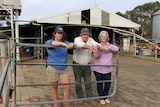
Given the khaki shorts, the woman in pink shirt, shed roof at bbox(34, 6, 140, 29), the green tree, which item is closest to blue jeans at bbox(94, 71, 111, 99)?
the woman in pink shirt

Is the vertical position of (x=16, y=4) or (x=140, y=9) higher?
(x=140, y=9)

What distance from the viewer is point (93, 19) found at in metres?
15.6

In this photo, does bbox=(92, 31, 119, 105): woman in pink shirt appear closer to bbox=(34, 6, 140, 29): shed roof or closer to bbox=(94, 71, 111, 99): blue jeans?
bbox=(94, 71, 111, 99): blue jeans

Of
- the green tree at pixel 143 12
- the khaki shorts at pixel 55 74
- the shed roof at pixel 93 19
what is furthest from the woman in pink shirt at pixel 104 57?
the green tree at pixel 143 12

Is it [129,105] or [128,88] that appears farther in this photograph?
[128,88]

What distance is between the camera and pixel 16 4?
13359 mm

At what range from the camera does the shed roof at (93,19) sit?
14617 mm

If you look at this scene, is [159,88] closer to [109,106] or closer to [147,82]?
[147,82]

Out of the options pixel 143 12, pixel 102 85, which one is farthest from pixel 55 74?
pixel 143 12

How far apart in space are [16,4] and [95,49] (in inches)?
401

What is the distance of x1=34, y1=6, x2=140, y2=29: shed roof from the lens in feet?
48.0

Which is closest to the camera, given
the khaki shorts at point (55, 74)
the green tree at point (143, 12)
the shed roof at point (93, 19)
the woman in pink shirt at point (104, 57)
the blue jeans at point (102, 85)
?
the khaki shorts at point (55, 74)

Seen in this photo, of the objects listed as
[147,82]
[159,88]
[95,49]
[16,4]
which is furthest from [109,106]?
[16,4]

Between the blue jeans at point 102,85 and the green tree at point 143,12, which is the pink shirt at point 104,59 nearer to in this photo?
the blue jeans at point 102,85
